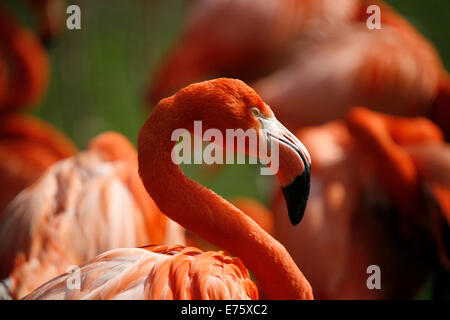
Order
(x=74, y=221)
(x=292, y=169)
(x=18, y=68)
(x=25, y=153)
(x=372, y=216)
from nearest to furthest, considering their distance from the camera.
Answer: (x=292, y=169) → (x=74, y=221) → (x=372, y=216) → (x=25, y=153) → (x=18, y=68)

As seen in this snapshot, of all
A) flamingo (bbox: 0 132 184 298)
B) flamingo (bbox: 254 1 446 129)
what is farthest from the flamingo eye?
flamingo (bbox: 254 1 446 129)

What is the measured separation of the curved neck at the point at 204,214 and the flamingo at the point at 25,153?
128 cm

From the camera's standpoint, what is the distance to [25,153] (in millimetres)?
2479

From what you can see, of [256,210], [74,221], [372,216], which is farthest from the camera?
[256,210]

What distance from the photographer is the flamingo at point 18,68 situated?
2.79 metres

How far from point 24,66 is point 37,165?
25.5 inches

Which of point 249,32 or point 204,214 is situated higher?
point 249,32

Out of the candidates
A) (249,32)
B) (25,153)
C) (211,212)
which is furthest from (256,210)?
(211,212)

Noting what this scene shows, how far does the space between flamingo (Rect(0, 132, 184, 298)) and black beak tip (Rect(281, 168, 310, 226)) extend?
1.52 feet

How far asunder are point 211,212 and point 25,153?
158cm

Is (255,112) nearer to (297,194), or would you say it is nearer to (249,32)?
(297,194)

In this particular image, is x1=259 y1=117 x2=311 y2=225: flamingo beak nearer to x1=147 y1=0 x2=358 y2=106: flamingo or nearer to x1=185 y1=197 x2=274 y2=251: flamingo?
x1=185 y1=197 x2=274 y2=251: flamingo

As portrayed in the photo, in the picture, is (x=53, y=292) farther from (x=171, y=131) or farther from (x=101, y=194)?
(x=101, y=194)

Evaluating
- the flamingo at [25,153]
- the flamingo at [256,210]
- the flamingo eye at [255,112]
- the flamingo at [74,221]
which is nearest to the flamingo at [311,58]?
the flamingo at [256,210]
